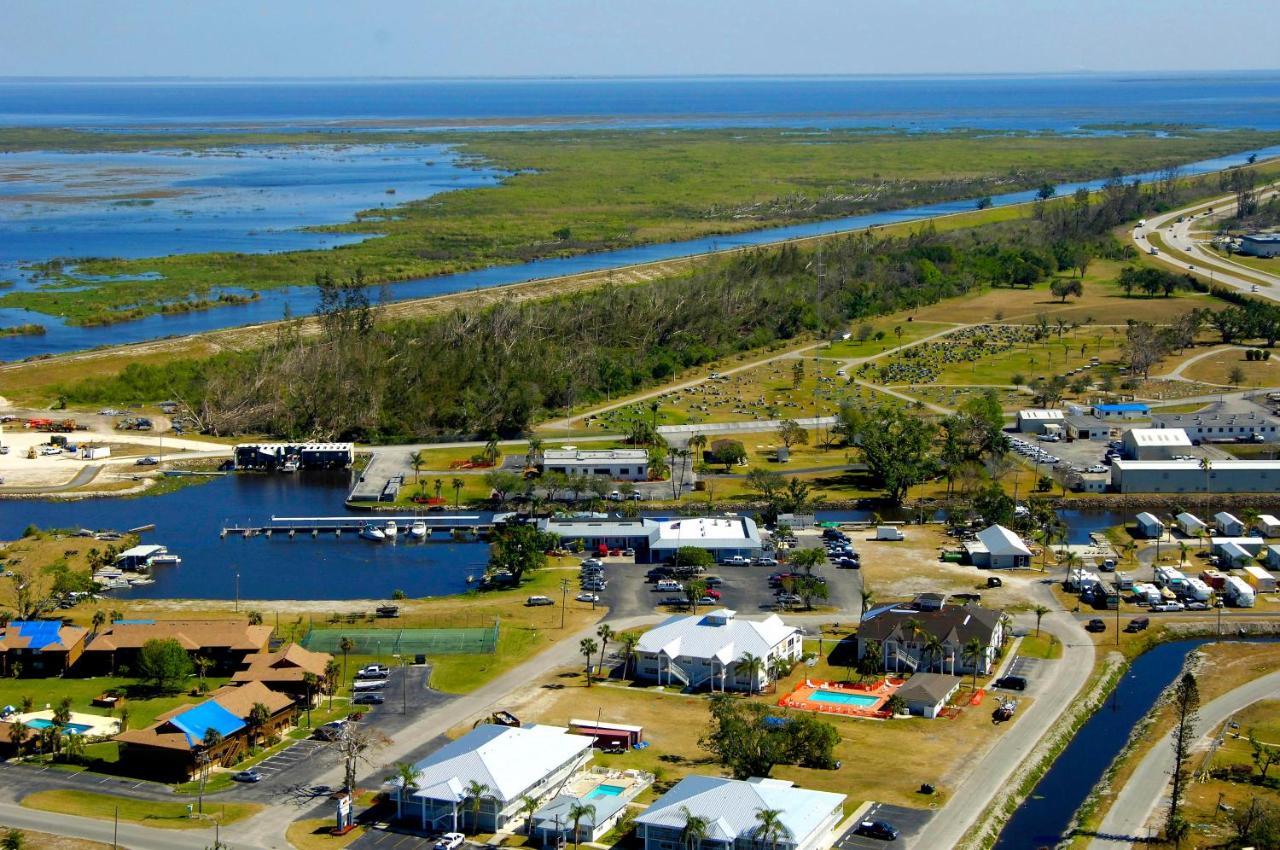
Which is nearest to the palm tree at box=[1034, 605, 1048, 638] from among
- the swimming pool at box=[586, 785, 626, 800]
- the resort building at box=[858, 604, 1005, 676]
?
the resort building at box=[858, 604, 1005, 676]

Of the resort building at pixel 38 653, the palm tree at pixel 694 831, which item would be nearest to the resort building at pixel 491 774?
the palm tree at pixel 694 831

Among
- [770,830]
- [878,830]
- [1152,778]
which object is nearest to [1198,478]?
[1152,778]

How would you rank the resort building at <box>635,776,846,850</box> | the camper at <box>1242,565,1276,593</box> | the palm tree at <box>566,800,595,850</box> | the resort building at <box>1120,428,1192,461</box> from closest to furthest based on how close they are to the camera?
the resort building at <box>635,776,846,850</box> → the palm tree at <box>566,800,595,850</box> → the camper at <box>1242,565,1276,593</box> → the resort building at <box>1120,428,1192,461</box>

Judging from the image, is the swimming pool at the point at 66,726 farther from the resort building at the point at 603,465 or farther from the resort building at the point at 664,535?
the resort building at the point at 603,465

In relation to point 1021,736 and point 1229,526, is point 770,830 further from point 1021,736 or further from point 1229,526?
point 1229,526

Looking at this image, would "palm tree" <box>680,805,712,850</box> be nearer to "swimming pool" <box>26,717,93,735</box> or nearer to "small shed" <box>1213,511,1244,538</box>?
"swimming pool" <box>26,717,93,735</box>

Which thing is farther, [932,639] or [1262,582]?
[1262,582]

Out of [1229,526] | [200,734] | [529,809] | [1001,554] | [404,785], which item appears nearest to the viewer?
[529,809]
